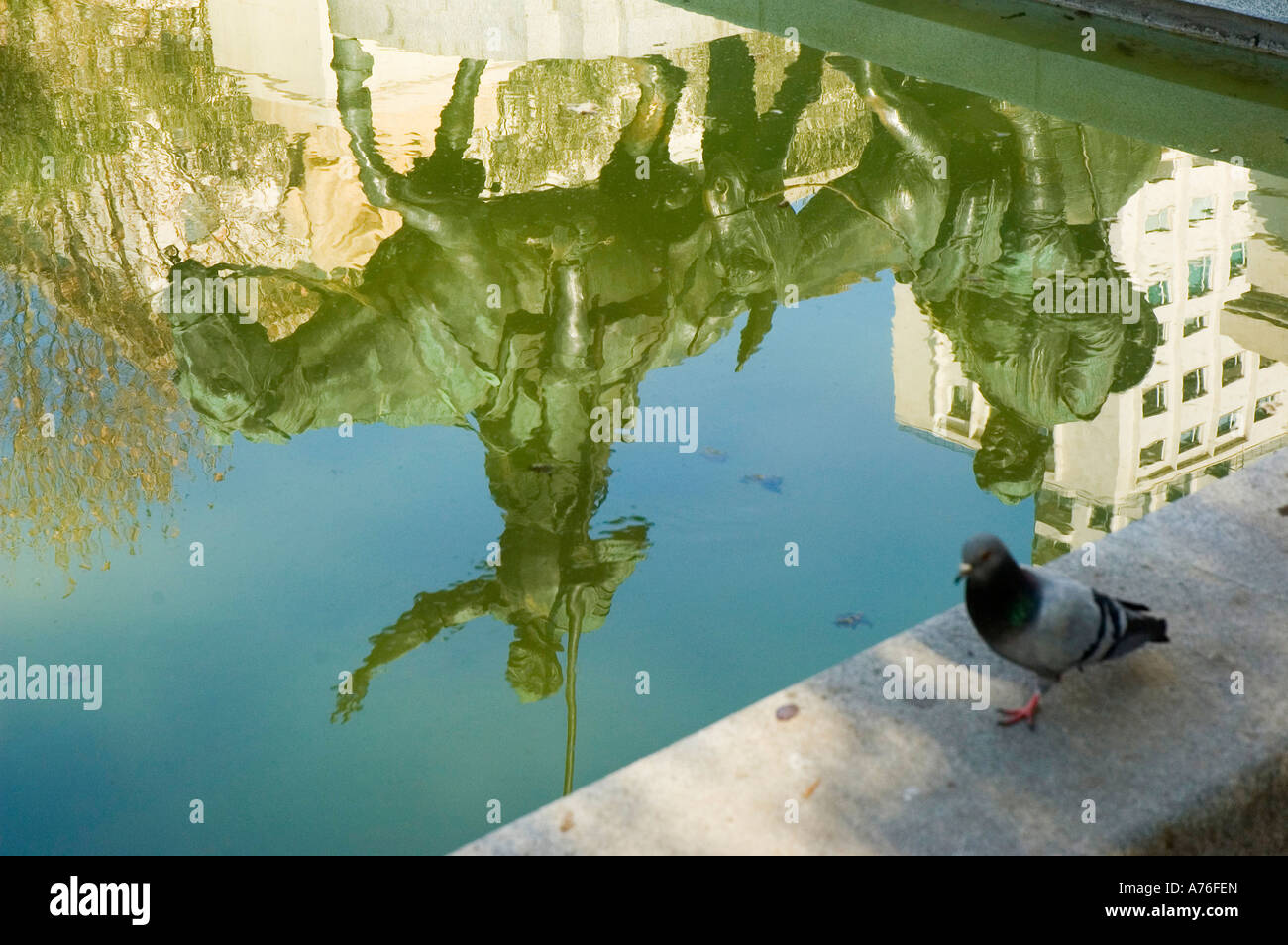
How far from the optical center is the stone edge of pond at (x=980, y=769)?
11.7 feet

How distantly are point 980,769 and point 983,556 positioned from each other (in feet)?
1.78

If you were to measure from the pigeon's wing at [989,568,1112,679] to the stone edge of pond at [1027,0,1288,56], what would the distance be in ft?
28.5

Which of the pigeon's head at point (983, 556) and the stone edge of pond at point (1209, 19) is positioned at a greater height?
the stone edge of pond at point (1209, 19)

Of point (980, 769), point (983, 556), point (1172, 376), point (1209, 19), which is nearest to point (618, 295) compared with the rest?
point (1172, 376)

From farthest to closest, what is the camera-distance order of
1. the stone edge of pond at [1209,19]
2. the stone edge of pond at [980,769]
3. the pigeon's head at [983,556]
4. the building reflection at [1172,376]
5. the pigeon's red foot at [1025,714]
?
the stone edge of pond at [1209,19] < the building reflection at [1172,376] < the pigeon's red foot at [1025,714] < the pigeon's head at [983,556] < the stone edge of pond at [980,769]

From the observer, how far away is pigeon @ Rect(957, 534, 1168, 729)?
376 cm

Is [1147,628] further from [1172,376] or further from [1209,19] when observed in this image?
[1209,19]

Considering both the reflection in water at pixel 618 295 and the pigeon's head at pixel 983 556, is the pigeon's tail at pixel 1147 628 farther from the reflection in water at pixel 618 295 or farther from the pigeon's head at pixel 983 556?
the reflection in water at pixel 618 295

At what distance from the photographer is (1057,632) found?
3768 millimetres

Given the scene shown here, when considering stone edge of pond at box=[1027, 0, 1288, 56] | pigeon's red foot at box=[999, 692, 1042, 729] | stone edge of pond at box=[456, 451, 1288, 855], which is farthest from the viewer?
stone edge of pond at box=[1027, 0, 1288, 56]

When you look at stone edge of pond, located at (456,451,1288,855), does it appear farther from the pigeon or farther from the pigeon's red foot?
the pigeon

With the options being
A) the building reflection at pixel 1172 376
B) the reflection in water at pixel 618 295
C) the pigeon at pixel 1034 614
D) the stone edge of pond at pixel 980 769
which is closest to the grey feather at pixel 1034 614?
the pigeon at pixel 1034 614

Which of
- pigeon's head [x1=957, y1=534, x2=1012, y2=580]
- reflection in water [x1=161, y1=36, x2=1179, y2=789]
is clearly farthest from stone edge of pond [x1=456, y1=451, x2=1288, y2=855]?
reflection in water [x1=161, y1=36, x2=1179, y2=789]
